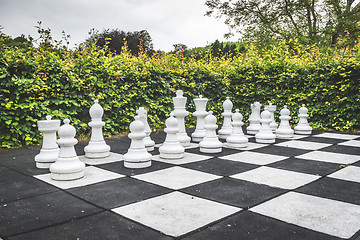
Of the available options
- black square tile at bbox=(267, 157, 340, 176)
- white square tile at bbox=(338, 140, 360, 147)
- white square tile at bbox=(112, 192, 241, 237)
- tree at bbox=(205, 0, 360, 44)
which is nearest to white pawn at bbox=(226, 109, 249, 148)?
black square tile at bbox=(267, 157, 340, 176)

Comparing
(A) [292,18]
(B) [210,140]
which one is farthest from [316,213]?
(A) [292,18]

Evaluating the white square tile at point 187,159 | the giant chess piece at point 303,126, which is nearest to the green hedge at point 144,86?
the giant chess piece at point 303,126

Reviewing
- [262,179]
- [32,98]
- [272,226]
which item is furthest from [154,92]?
[272,226]

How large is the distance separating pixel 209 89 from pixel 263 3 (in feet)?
37.1

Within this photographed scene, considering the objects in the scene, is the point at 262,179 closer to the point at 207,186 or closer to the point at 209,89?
the point at 207,186

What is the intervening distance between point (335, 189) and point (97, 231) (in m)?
1.67

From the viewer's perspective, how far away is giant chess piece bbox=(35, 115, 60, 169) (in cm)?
267

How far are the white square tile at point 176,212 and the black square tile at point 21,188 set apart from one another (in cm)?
71

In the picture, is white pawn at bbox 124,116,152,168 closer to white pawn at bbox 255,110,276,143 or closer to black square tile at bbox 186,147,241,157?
black square tile at bbox 186,147,241,157

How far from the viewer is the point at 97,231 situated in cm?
141

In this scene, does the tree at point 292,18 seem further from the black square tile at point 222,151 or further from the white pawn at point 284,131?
the black square tile at point 222,151

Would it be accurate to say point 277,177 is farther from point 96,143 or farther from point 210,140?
point 96,143

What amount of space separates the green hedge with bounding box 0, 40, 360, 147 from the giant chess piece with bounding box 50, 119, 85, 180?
164cm

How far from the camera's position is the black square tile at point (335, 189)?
74.6 inches
